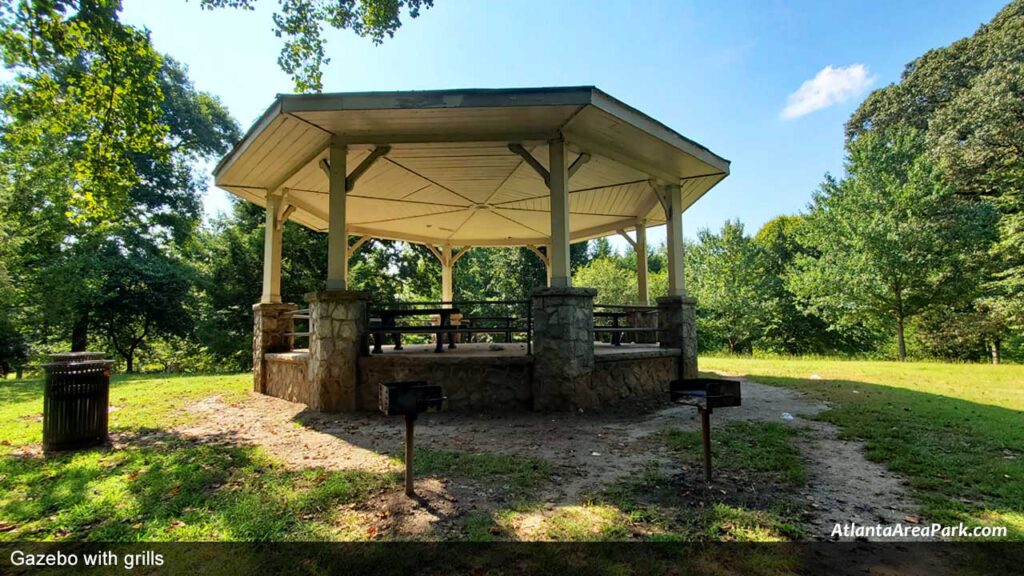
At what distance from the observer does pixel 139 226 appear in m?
17.1

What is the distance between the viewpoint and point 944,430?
4461 millimetres

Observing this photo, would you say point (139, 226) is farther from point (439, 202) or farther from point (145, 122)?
point (439, 202)

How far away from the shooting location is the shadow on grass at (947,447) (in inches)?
104

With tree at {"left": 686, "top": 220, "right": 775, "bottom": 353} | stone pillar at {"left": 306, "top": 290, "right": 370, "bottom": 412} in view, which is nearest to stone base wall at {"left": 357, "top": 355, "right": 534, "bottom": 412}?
stone pillar at {"left": 306, "top": 290, "right": 370, "bottom": 412}

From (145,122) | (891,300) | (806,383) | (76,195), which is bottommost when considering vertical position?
(806,383)

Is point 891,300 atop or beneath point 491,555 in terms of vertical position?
atop

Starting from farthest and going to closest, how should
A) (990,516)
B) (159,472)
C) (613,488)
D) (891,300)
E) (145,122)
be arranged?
(891,300)
(145,122)
(159,472)
(613,488)
(990,516)

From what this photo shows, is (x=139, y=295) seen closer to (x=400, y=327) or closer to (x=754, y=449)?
(x=400, y=327)

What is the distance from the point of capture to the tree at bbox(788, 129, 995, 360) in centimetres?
1428

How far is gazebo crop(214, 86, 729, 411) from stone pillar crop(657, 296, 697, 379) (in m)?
0.02

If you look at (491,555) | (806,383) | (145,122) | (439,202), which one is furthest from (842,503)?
(145,122)

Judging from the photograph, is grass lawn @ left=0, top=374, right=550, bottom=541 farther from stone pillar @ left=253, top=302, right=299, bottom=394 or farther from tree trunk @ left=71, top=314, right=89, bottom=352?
tree trunk @ left=71, top=314, right=89, bottom=352

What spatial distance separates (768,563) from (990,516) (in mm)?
1694

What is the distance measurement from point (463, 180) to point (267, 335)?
434 cm
